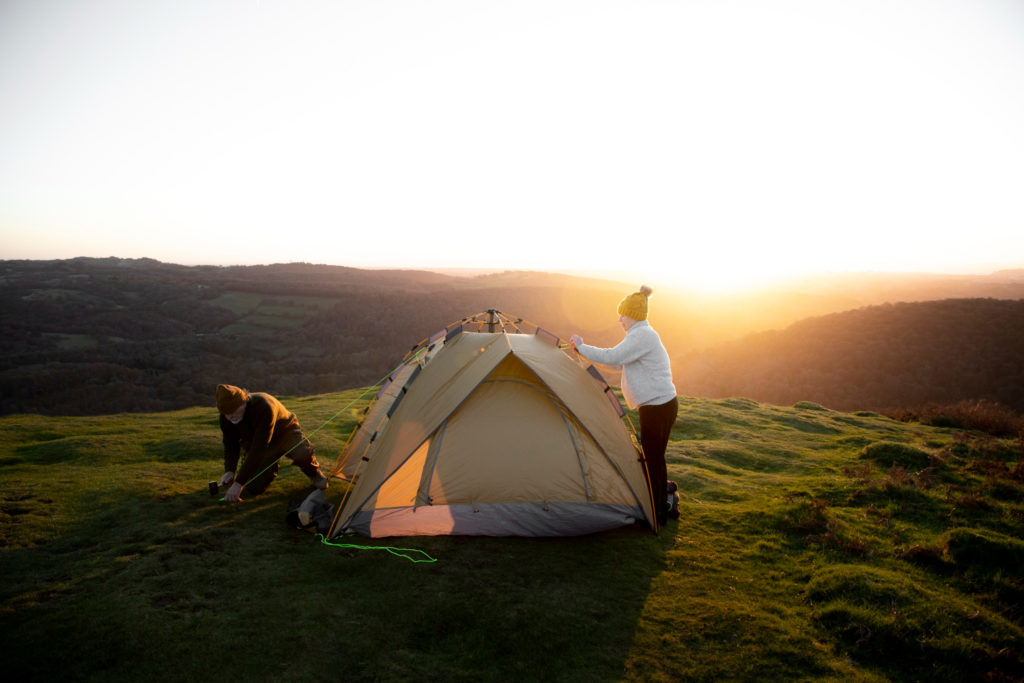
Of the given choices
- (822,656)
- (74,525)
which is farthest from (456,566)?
(74,525)

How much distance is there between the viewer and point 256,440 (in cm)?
631

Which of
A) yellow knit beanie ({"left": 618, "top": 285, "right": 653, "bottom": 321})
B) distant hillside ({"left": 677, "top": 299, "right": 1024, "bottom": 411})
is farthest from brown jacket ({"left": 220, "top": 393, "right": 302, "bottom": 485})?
distant hillside ({"left": 677, "top": 299, "right": 1024, "bottom": 411})

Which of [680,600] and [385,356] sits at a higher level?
[680,600]

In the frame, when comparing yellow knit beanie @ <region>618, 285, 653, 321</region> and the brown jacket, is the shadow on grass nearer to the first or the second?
the brown jacket

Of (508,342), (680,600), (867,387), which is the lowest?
(867,387)

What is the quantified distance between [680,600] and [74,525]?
24.0 feet

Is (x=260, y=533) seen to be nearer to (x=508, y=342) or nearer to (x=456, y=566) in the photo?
(x=456, y=566)

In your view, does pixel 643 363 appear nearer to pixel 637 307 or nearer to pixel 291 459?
pixel 637 307

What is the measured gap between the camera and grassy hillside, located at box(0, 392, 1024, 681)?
3.82 metres

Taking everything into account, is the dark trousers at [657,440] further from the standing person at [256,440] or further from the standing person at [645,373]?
the standing person at [256,440]

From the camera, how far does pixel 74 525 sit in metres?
5.76

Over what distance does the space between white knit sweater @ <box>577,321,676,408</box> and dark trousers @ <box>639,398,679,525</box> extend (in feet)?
0.41

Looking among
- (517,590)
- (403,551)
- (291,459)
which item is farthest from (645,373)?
(291,459)

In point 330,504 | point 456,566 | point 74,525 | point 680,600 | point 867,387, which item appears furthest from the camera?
point 867,387
